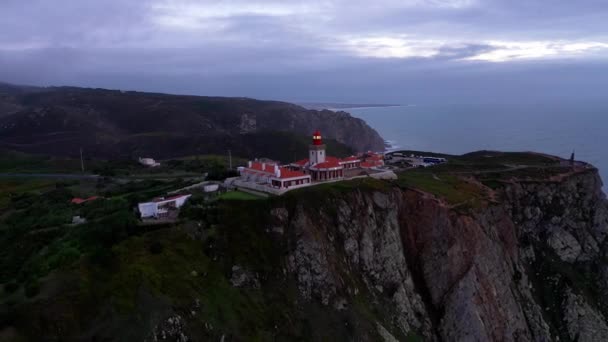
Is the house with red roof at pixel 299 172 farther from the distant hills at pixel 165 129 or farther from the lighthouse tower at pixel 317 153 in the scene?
the distant hills at pixel 165 129

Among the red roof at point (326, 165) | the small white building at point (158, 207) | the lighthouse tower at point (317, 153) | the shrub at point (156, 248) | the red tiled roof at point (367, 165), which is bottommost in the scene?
the shrub at point (156, 248)

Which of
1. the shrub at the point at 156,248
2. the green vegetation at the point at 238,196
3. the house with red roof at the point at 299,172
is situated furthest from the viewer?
the house with red roof at the point at 299,172

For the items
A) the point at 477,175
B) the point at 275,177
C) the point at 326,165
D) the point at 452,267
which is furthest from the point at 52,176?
the point at 477,175

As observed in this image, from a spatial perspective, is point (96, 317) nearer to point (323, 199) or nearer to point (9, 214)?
point (323, 199)

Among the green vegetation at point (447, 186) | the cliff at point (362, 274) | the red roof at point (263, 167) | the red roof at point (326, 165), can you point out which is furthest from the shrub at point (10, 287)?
the green vegetation at point (447, 186)

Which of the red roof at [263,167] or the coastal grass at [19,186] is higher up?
the red roof at [263,167]

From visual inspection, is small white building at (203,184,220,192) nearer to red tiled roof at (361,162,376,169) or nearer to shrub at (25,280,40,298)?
red tiled roof at (361,162,376,169)

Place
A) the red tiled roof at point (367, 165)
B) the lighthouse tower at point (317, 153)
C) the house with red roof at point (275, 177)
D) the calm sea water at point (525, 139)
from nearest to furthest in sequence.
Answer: the house with red roof at point (275, 177), the lighthouse tower at point (317, 153), the red tiled roof at point (367, 165), the calm sea water at point (525, 139)
